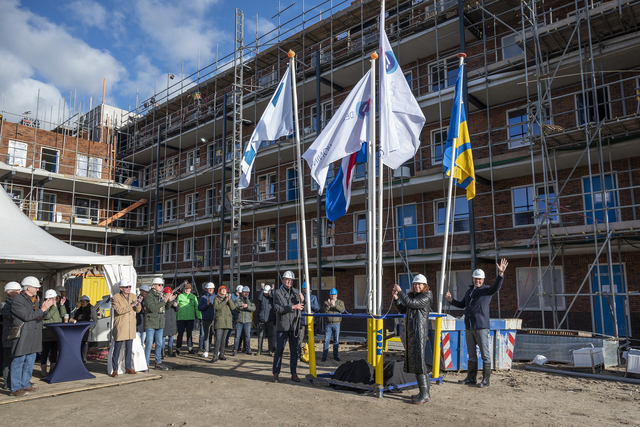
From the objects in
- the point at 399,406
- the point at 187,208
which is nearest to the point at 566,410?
the point at 399,406

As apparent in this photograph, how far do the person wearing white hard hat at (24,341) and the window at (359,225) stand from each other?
13986 millimetres

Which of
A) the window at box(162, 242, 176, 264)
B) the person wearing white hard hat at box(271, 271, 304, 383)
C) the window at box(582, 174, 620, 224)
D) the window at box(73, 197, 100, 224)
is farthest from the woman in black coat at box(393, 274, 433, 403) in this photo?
the window at box(73, 197, 100, 224)

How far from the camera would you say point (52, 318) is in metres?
9.55

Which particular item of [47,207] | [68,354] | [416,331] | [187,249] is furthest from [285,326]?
[47,207]

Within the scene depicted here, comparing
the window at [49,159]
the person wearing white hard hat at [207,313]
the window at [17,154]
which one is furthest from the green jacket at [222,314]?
the window at [49,159]

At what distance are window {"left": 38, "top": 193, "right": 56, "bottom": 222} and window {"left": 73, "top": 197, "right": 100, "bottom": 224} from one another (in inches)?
48.3

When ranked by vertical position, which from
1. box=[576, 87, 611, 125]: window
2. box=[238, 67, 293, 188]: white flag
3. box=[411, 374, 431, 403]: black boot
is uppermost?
box=[576, 87, 611, 125]: window

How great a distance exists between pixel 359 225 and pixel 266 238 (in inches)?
227

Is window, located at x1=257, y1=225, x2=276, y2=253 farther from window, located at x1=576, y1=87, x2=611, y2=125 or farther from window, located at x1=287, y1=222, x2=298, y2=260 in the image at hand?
window, located at x1=576, y1=87, x2=611, y2=125

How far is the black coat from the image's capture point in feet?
21.6

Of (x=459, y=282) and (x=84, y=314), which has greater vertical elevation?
(x=459, y=282)

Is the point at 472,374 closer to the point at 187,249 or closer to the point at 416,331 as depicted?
the point at 416,331

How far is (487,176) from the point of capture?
16188 millimetres

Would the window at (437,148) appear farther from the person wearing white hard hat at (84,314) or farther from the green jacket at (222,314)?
the person wearing white hard hat at (84,314)
